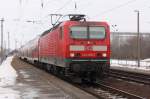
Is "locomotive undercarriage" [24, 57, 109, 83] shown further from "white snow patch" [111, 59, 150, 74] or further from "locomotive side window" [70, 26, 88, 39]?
"white snow patch" [111, 59, 150, 74]

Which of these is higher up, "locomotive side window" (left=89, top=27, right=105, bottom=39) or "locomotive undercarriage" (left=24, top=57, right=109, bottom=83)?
"locomotive side window" (left=89, top=27, right=105, bottom=39)

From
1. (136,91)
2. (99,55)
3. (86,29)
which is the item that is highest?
(86,29)

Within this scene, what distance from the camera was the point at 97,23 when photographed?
1986 centimetres

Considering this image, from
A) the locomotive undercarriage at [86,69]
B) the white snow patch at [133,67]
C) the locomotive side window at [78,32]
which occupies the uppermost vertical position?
the locomotive side window at [78,32]

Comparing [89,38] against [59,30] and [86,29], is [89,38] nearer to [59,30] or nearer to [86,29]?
[86,29]

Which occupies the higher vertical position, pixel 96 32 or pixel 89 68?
pixel 96 32

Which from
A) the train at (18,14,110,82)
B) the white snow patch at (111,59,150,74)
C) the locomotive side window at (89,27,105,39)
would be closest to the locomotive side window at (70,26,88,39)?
the train at (18,14,110,82)

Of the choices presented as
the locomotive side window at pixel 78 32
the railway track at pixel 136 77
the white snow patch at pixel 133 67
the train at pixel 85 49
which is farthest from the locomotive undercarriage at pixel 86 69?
the white snow patch at pixel 133 67

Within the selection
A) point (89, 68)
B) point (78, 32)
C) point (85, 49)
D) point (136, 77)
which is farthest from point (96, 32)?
point (136, 77)

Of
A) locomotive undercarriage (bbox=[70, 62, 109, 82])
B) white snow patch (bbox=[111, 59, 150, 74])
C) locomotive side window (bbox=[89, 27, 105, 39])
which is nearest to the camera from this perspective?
locomotive undercarriage (bbox=[70, 62, 109, 82])

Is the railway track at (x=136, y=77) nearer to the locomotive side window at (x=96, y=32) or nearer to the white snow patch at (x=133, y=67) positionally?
the locomotive side window at (x=96, y=32)

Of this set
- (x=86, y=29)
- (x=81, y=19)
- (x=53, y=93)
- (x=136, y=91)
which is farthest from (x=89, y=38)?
(x=53, y=93)

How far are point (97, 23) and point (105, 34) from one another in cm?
69

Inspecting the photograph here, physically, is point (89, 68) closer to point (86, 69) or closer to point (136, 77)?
point (86, 69)
